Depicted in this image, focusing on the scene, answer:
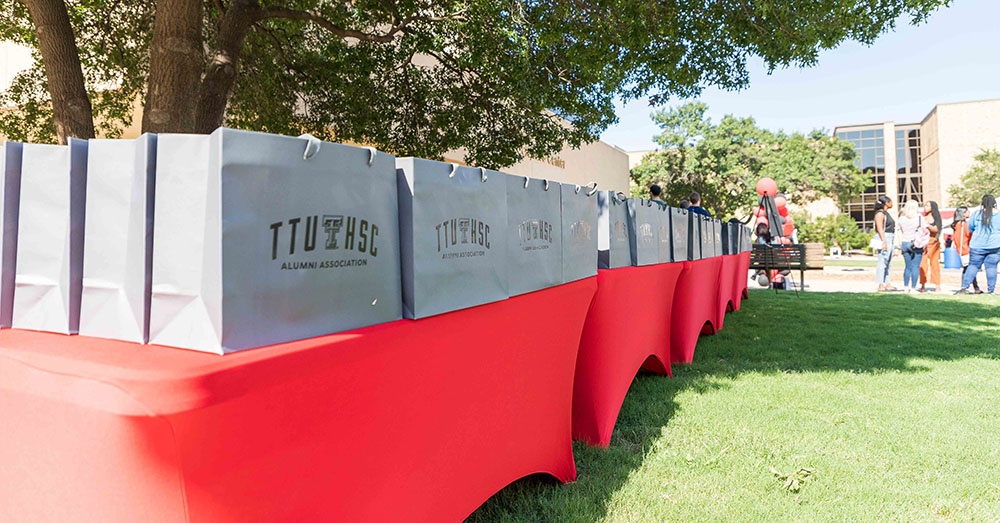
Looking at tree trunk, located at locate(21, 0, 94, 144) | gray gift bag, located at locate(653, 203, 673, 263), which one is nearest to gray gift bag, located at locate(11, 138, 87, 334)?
gray gift bag, located at locate(653, 203, 673, 263)

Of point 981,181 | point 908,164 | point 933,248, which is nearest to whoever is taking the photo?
point 933,248

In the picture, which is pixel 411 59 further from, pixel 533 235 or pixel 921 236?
pixel 921 236

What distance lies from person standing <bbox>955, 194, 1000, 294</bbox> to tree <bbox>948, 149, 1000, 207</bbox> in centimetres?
4151

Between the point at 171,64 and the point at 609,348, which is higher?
the point at 171,64

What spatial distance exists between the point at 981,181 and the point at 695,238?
53.4 meters

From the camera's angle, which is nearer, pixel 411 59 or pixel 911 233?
pixel 411 59

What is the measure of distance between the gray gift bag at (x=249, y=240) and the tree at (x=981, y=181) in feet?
183

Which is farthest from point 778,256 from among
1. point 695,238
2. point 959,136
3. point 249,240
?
point 959,136

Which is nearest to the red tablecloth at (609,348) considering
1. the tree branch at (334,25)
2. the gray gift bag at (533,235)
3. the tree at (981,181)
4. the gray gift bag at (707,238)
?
the gray gift bag at (533,235)

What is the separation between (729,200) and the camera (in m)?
32.4

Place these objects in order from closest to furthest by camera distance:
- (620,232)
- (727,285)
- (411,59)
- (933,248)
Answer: (620,232)
(727,285)
(411,59)
(933,248)

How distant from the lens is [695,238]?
5258mm

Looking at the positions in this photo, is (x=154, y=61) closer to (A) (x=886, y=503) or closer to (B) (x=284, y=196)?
(B) (x=284, y=196)

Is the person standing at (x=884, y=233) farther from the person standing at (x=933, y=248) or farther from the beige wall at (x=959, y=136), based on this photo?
the beige wall at (x=959, y=136)
